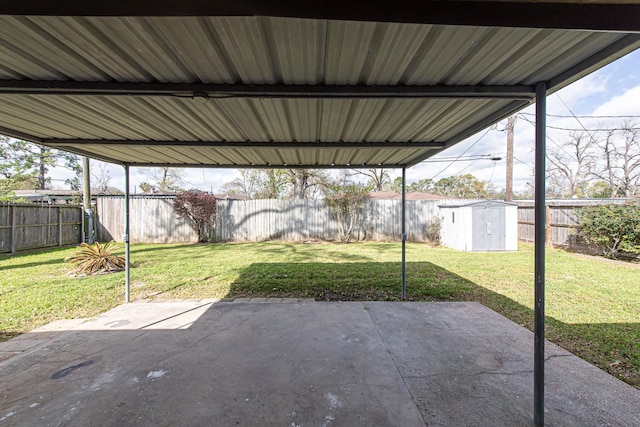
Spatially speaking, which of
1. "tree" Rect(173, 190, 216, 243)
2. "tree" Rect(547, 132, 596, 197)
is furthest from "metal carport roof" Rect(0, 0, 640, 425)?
"tree" Rect(547, 132, 596, 197)

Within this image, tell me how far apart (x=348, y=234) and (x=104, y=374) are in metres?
9.02

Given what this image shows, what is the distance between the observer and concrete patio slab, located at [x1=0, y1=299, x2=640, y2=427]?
69.7 inches

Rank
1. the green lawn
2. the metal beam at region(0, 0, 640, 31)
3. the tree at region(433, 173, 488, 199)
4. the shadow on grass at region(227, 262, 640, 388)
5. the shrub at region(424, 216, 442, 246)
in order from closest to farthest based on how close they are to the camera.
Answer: the metal beam at region(0, 0, 640, 31), the shadow on grass at region(227, 262, 640, 388), the green lawn, the shrub at region(424, 216, 442, 246), the tree at region(433, 173, 488, 199)

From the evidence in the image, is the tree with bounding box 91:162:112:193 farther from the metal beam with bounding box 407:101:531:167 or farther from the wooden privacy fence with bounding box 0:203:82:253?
the metal beam with bounding box 407:101:531:167

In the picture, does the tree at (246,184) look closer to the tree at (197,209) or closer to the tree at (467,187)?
the tree at (197,209)

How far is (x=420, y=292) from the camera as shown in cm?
452

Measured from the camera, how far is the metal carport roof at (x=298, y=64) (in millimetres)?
1078

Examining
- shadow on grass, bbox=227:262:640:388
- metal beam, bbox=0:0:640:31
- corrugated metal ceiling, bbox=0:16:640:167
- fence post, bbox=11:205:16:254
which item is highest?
corrugated metal ceiling, bbox=0:16:640:167

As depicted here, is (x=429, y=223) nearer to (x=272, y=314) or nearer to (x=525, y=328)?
(x=525, y=328)

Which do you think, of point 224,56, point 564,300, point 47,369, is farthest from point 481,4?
point 564,300

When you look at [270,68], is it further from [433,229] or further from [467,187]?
[467,187]

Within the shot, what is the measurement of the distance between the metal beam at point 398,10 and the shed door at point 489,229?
8.25m

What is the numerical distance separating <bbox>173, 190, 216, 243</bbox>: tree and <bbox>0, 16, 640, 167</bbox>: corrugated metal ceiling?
740 centimetres

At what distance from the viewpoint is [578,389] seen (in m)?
2.02
